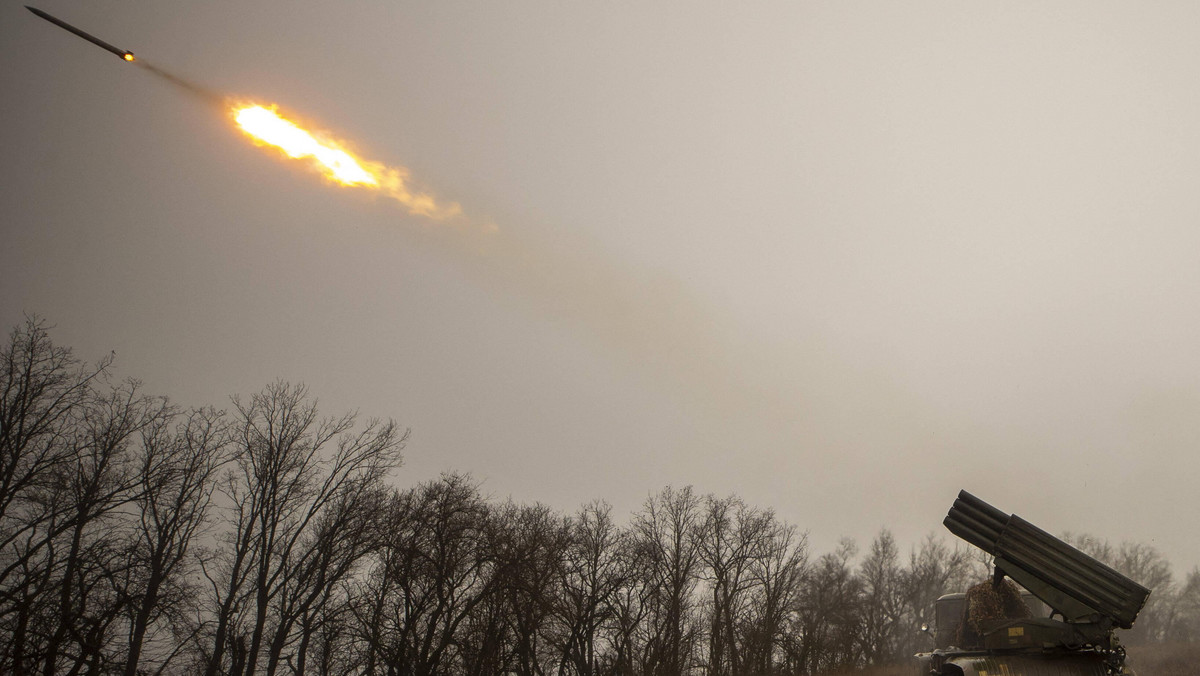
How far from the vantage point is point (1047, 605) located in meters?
13.7

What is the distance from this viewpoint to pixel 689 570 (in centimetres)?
4831

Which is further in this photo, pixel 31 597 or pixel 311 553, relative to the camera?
pixel 311 553

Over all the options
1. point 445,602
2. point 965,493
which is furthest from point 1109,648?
point 445,602

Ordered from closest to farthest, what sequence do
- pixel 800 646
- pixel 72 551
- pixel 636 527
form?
1. pixel 72 551
2. pixel 800 646
3. pixel 636 527

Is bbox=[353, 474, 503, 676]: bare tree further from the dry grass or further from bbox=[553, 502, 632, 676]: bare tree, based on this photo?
the dry grass

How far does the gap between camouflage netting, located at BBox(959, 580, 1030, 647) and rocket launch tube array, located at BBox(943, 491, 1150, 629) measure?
5.49ft

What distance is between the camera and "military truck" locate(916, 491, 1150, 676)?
488 inches

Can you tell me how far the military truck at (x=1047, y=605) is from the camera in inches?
488

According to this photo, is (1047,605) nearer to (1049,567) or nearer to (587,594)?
(1049,567)

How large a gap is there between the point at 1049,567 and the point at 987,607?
2.57 meters

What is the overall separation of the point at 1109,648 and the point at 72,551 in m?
29.3

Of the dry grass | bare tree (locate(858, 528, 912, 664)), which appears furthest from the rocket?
bare tree (locate(858, 528, 912, 664))

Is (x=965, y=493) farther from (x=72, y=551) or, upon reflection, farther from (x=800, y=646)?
(x=800, y=646)

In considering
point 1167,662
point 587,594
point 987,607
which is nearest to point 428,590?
point 587,594
